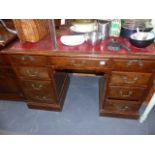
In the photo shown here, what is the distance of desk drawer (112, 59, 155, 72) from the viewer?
96 cm

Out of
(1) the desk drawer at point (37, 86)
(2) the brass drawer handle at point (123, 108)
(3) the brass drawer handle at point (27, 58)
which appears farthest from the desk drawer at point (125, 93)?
(3) the brass drawer handle at point (27, 58)

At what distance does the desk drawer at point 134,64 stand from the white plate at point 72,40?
0.31 m

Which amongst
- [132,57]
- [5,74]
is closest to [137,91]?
[132,57]

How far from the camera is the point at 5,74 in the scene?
1362 millimetres

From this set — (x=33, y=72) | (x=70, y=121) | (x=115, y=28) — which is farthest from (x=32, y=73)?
(x=115, y=28)

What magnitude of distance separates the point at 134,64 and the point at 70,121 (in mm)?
905

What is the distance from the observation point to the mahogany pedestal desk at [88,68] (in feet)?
3.20

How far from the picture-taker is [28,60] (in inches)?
43.1

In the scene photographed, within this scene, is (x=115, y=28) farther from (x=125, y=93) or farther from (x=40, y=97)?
(x=40, y=97)

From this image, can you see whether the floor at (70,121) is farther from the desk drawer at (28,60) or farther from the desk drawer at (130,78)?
the desk drawer at (28,60)

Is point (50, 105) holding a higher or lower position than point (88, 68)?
lower
